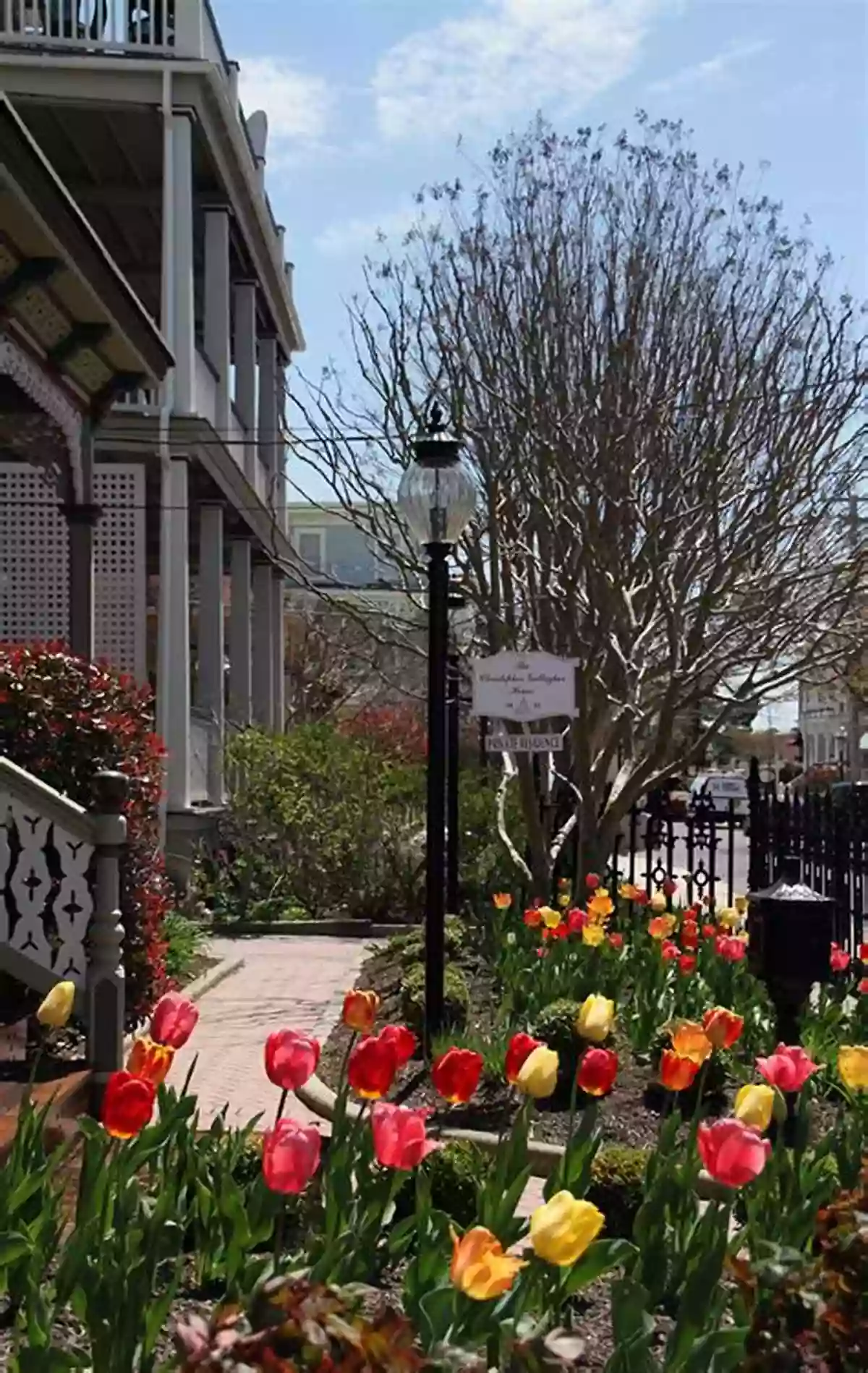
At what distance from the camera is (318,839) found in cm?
1575

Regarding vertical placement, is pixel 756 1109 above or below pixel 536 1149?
above

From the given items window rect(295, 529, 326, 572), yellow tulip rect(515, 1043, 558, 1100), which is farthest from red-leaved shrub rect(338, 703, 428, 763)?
window rect(295, 529, 326, 572)

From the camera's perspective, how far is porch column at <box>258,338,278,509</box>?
21172 millimetres

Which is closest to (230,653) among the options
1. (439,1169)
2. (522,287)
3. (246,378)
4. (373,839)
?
(246,378)

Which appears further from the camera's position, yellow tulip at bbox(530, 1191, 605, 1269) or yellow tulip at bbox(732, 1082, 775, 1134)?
yellow tulip at bbox(732, 1082, 775, 1134)

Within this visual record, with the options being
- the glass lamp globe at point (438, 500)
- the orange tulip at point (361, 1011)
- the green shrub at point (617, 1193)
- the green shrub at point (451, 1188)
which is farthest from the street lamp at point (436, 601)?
Answer: the orange tulip at point (361, 1011)

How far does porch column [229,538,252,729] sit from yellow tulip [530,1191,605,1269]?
1758 cm

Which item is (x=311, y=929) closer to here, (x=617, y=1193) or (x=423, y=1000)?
(x=423, y=1000)

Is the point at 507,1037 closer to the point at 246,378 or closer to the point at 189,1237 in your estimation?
the point at 189,1237

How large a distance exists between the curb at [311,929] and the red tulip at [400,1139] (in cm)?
1190

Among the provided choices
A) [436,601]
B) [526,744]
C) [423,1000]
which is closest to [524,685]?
[526,744]

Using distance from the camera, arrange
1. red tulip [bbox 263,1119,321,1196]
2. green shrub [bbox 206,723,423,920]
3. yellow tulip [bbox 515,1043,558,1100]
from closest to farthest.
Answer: red tulip [bbox 263,1119,321,1196] < yellow tulip [bbox 515,1043,558,1100] < green shrub [bbox 206,723,423,920]

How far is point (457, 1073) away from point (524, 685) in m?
5.94

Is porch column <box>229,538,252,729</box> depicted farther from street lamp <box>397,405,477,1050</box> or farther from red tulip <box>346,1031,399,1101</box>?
red tulip <box>346,1031,399,1101</box>
